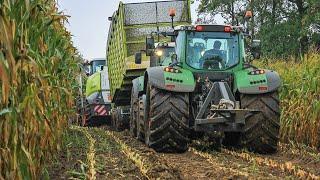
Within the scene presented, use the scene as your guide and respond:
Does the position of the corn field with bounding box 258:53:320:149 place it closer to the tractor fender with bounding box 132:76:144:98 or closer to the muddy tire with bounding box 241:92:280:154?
the muddy tire with bounding box 241:92:280:154

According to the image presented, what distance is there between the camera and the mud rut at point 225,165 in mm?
5746

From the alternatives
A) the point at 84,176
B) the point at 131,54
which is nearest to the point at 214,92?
the point at 84,176

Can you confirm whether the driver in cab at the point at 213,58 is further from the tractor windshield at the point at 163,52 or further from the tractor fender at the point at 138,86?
the tractor windshield at the point at 163,52

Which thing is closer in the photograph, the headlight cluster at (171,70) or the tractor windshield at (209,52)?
the headlight cluster at (171,70)

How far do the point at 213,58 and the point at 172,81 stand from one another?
40.6 inches

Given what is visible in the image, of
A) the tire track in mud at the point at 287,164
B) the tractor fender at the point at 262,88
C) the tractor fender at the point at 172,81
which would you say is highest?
the tractor fender at the point at 172,81

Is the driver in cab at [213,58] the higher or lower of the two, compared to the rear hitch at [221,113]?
higher

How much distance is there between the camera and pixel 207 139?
33.4 feet

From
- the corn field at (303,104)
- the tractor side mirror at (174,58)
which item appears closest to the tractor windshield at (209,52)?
the tractor side mirror at (174,58)

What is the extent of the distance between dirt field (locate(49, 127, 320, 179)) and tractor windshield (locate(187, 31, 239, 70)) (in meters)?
1.26

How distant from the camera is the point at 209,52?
28.9 ft

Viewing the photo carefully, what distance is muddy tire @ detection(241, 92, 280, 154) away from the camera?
26.9 ft

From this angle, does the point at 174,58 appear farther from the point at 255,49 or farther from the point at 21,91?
the point at 21,91

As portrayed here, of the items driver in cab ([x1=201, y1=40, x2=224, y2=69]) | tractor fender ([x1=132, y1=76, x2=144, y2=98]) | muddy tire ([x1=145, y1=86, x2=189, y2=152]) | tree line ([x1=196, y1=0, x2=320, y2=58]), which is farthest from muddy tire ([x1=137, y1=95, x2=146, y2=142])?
tree line ([x1=196, y1=0, x2=320, y2=58])
